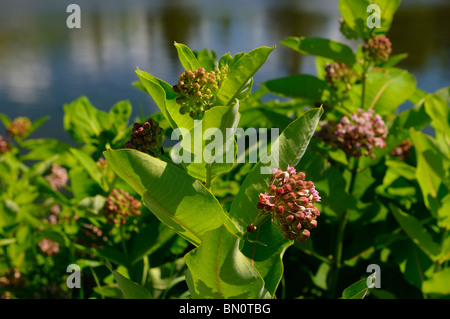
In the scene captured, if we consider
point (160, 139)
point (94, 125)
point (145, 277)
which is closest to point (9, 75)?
point (94, 125)

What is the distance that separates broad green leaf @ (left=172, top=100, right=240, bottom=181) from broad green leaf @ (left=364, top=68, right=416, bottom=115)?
2.60 feet

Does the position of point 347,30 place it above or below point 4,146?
above

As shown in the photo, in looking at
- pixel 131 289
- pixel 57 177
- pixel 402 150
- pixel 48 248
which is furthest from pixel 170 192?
pixel 57 177

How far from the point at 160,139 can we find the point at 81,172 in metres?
0.65

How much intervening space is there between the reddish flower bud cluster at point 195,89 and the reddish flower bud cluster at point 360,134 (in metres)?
0.56

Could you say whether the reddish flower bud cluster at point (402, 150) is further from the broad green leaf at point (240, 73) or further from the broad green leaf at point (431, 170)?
the broad green leaf at point (240, 73)

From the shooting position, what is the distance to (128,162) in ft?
2.04

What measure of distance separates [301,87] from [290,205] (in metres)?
0.81

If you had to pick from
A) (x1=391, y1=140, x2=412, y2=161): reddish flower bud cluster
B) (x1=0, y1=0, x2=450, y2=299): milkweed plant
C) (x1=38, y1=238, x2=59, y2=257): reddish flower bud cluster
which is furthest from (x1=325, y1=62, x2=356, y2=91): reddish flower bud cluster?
(x1=38, y1=238, x2=59, y2=257): reddish flower bud cluster

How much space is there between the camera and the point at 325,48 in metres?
1.31

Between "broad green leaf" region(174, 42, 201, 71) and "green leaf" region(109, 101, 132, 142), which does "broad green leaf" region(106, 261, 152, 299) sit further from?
"green leaf" region(109, 101, 132, 142)

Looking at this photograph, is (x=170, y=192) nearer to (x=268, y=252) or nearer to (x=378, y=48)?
(x=268, y=252)

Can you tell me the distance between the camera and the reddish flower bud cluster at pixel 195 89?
2.32 feet

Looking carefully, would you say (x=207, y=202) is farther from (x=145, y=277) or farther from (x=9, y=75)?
(x=9, y=75)
